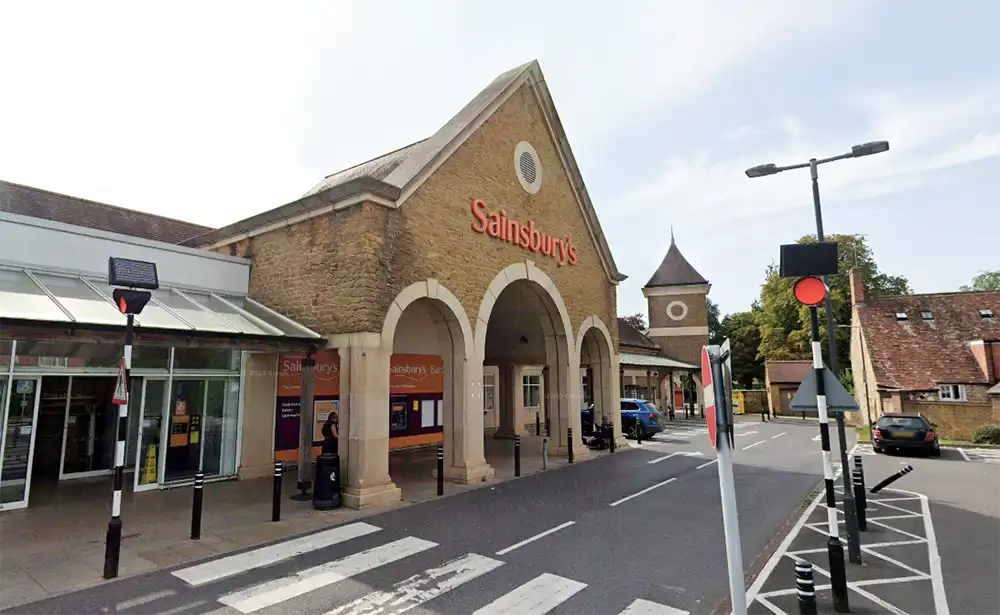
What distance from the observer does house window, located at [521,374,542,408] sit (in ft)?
100

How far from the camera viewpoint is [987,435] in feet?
68.5

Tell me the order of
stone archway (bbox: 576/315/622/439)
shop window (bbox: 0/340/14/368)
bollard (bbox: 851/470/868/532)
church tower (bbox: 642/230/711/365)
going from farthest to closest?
church tower (bbox: 642/230/711/365)
stone archway (bbox: 576/315/622/439)
shop window (bbox: 0/340/14/368)
bollard (bbox: 851/470/868/532)

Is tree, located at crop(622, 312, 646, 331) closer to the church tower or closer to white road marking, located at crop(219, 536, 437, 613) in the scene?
the church tower

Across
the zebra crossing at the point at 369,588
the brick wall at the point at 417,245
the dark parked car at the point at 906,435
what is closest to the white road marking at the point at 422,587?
the zebra crossing at the point at 369,588

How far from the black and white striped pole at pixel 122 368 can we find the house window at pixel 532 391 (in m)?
24.4

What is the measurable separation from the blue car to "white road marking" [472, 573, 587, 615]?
15.4 metres

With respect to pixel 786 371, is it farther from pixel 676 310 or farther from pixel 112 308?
pixel 112 308

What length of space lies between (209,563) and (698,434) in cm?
2216

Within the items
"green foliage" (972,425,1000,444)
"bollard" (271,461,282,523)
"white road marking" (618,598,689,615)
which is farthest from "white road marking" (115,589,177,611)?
"green foliage" (972,425,1000,444)

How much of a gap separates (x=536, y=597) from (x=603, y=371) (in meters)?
14.3

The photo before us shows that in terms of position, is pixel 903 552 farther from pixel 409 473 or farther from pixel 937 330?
pixel 937 330

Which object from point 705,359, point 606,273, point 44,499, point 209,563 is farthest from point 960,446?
point 44,499

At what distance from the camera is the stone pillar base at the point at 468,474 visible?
12.5 meters

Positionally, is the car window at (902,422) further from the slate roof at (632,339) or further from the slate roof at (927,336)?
the slate roof at (632,339)
